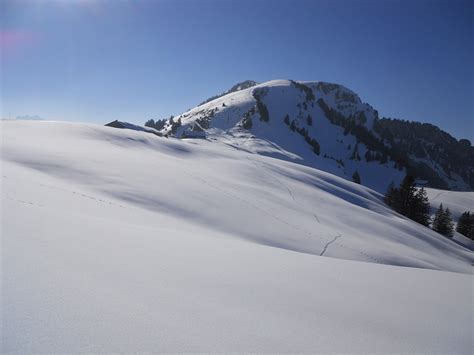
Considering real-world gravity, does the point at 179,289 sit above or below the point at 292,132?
below

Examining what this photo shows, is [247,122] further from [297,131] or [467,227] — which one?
[467,227]

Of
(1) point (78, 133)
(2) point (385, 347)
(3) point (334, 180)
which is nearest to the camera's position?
(2) point (385, 347)

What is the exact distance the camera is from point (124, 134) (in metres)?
23.0

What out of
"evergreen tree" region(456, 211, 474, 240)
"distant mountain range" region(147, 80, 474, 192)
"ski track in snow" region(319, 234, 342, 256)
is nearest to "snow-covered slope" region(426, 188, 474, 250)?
"evergreen tree" region(456, 211, 474, 240)

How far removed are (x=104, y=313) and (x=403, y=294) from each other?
16.2 feet

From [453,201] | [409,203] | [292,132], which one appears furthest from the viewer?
[292,132]

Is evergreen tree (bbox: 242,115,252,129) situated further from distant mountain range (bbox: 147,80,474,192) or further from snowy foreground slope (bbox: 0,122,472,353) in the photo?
snowy foreground slope (bbox: 0,122,472,353)

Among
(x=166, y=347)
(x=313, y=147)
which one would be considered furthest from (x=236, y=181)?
(x=313, y=147)

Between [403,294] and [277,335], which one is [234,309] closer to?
[277,335]

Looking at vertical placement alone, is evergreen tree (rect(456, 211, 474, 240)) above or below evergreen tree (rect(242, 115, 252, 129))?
below

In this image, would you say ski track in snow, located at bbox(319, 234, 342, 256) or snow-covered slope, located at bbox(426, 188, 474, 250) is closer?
ski track in snow, located at bbox(319, 234, 342, 256)

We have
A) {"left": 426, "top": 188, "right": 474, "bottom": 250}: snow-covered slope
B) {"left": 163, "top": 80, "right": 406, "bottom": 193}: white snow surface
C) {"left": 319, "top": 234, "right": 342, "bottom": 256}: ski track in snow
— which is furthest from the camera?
{"left": 163, "top": 80, "right": 406, "bottom": 193}: white snow surface

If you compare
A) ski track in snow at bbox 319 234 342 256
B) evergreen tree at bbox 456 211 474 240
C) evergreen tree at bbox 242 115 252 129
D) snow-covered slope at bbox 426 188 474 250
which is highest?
evergreen tree at bbox 242 115 252 129

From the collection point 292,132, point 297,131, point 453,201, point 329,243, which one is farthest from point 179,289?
point 297,131
